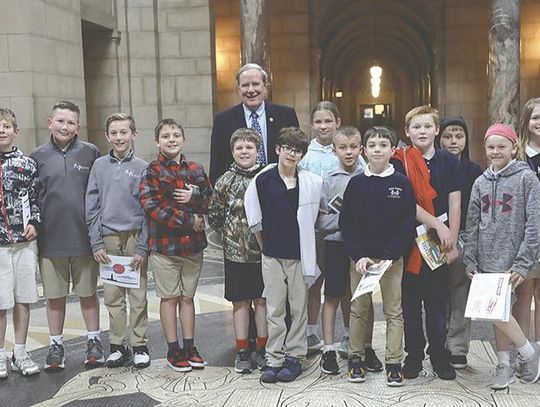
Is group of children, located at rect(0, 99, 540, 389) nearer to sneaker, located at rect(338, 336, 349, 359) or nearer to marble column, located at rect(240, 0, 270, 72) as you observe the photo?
sneaker, located at rect(338, 336, 349, 359)

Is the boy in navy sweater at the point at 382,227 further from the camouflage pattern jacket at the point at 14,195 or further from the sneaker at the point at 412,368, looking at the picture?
the camouflage pattern jacket at the point at 14,195

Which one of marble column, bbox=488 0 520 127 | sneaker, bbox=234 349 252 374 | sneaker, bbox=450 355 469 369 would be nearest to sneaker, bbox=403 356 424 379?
sneaker, bbox=450 355 469 369

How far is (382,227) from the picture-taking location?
450cm

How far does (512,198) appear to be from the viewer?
4.40 meters

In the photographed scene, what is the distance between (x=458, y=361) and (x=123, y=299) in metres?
2.74

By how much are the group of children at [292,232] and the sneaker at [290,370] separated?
0.04ft

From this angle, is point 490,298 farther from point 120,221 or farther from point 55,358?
point 55,358

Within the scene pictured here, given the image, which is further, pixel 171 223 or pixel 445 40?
pixel 445 40

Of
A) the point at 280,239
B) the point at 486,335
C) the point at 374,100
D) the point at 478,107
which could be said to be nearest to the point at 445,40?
the point at 478,107

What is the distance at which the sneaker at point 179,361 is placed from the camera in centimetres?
502

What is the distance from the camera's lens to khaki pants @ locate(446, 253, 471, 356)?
4918 millimetres

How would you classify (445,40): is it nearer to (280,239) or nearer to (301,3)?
(301,3)

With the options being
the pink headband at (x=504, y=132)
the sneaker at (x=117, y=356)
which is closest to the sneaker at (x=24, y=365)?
the sneaker at (x=117, y=356)

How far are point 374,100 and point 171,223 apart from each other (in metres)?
40.8
